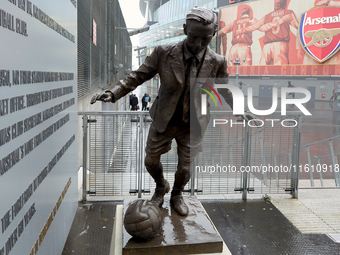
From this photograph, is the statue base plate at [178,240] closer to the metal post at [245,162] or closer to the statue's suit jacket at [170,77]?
the statue's suit jacket at [170,77]

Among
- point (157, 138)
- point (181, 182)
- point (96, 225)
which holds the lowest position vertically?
point (96, 225)

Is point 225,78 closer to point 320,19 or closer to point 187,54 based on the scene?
point 187,54

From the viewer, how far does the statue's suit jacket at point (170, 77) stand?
3.29m

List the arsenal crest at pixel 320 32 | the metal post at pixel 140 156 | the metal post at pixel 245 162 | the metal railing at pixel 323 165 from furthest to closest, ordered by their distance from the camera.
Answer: the arsenal crest at pixel 320 32 < the metal railing at pixel 323 165 < the metal post at pixel 245 162 < the metal post at pixel 140 156

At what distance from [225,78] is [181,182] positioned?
1.15 meters

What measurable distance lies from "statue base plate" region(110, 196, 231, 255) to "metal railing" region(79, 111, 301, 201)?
Answer: 8.02ft

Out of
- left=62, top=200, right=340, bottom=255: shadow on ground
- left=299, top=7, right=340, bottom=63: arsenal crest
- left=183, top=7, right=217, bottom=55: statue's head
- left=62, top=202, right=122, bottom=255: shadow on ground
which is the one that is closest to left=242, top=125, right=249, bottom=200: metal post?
left=62, top=200, right=340, bottom=255: shadow on ground

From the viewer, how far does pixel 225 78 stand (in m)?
3.54

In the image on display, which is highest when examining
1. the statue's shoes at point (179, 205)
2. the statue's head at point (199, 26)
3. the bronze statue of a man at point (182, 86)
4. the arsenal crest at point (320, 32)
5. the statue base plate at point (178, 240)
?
the arsenal crest at point (320, 32)

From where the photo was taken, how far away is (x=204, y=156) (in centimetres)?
634


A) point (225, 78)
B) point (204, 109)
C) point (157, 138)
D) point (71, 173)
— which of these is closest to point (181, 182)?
point (157, 138)

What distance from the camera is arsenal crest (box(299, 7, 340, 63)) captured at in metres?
30.9

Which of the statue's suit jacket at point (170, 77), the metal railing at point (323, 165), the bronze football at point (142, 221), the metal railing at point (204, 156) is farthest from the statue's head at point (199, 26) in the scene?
the metal railing at point (323, 165)

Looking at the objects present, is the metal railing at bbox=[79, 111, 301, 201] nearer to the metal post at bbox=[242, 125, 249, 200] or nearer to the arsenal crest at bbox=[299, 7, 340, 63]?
the metal post at bbox=[242, 125, 249, 200]
